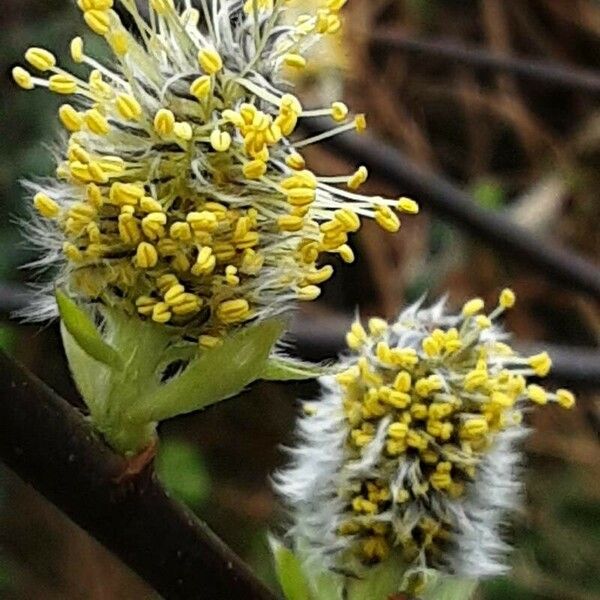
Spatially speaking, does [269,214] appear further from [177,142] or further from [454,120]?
[454,120]

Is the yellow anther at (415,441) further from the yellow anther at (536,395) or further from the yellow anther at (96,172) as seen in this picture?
the yellow anther at (96,172)

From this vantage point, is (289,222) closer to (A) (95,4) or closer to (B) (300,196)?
(B) (300,196)

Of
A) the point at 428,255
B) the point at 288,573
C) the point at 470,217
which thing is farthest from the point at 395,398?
the point at 428,255

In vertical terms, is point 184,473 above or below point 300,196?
below

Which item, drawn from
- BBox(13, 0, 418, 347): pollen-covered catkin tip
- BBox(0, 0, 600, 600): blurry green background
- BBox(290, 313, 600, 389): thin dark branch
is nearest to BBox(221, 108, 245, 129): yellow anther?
BBox(13, 0, 418, 347): pollen-covered catkin tip

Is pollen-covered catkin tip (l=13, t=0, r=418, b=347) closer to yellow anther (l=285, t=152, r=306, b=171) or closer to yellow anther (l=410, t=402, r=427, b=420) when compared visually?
yellow anther (l=285, t=152, r=306, b=171)
